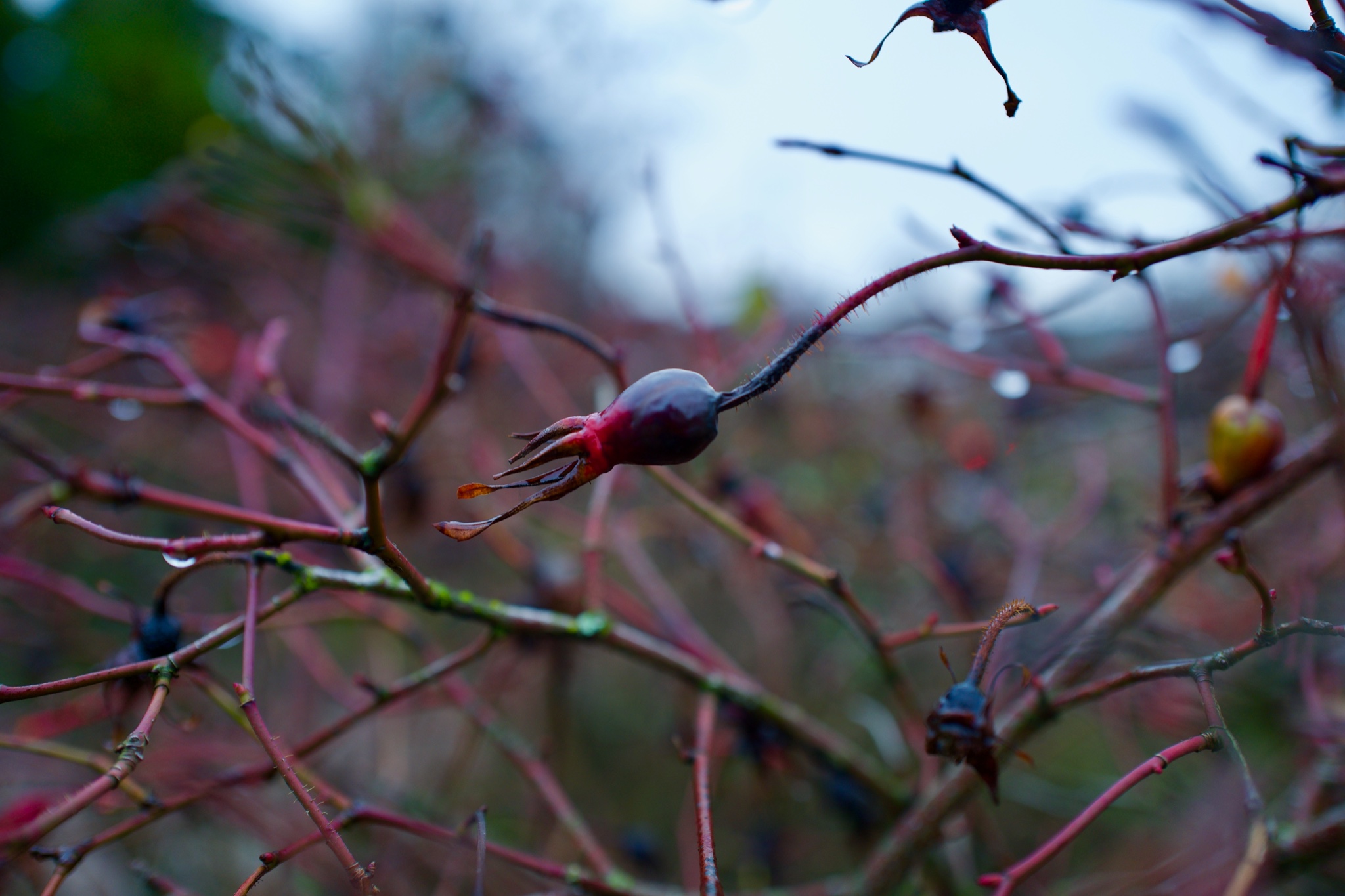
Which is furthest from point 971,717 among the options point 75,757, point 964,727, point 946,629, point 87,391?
point 87,391

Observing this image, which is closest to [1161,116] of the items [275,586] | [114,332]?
[114,332]

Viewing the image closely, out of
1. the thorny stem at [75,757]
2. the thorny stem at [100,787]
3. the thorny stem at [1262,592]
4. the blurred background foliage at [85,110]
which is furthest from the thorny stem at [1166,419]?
the blurred background foliage at [85,110]

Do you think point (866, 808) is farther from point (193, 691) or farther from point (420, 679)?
point (193, 691)

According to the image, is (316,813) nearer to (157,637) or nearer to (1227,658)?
(157,637)

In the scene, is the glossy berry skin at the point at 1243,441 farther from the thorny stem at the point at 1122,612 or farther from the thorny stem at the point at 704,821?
the thorny stem at the point at 704,821

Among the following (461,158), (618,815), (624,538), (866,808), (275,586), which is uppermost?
(461,158)

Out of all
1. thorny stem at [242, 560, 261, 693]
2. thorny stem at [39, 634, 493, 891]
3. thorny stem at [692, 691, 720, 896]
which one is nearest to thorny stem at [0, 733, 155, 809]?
thorny stem at [39, 634, 493, 891]
